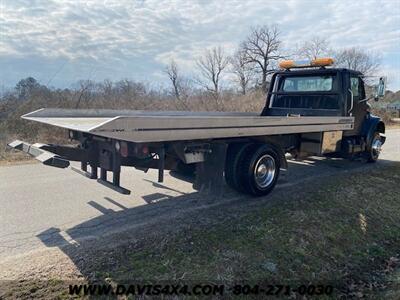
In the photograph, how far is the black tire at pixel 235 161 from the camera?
16.9 ft

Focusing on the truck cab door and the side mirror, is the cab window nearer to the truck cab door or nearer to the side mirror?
the truck cab door

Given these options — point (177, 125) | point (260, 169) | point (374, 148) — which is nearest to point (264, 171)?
point (260, 169)

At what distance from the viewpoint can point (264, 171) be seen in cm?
554

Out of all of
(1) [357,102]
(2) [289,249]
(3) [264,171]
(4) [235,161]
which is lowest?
(2) [289,249]

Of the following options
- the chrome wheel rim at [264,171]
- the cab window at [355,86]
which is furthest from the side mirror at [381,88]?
the chrome wheel rim at [264,171]

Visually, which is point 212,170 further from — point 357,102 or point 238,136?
point 357,102

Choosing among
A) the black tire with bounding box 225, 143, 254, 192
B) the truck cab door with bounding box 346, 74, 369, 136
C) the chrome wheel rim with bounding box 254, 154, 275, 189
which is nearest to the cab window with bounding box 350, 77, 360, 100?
the truck cab door with bounding box 346, 74, 369, 136

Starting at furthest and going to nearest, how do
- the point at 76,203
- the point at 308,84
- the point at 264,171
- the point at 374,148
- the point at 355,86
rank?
the point at 374,148 → the point at 308,84 → the point at 355,86 → the point at 264,171 → the point at 76,203

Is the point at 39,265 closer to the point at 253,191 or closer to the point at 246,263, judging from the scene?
the point at 246,263

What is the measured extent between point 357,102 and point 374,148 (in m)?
1.54

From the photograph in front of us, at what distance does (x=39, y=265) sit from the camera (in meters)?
3.21

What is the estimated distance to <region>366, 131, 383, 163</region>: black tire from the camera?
26.4 ft

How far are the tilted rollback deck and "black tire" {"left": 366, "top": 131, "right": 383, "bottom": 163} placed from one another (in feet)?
6.47

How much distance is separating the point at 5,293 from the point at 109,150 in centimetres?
193
